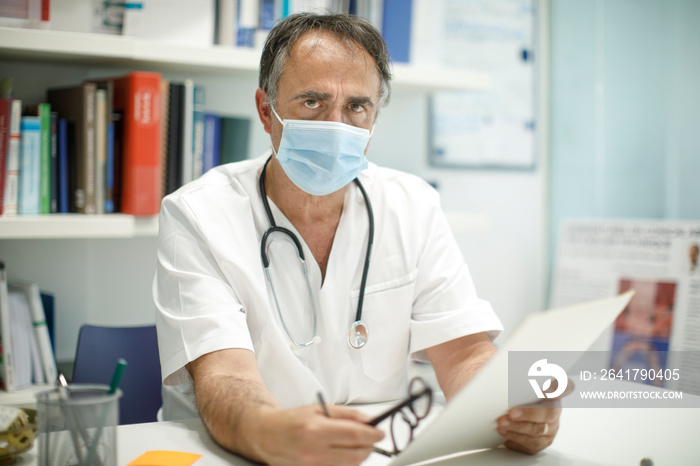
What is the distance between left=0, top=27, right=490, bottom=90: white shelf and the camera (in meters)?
1.49

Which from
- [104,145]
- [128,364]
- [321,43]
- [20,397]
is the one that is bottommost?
[20,397]

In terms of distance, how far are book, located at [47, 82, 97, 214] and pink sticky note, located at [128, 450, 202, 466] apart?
0.94m

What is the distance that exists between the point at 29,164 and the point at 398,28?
1.17 metres

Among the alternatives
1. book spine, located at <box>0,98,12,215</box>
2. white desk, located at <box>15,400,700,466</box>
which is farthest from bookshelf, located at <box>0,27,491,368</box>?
white desk, located at <box>15,400,700,466</box>

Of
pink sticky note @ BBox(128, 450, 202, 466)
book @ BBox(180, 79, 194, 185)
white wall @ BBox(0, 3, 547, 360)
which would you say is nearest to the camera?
pink sticky note @ BBox(128, 450, 202, 466)

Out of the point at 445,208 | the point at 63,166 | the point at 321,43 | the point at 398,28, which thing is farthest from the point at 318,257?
the point at 445,208

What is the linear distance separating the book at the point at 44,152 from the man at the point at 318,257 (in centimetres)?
53

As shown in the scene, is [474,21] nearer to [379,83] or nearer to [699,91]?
[699,91]

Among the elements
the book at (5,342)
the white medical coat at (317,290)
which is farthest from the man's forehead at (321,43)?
the book at (5,342)

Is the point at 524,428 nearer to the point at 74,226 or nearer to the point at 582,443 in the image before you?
the point at 582,443

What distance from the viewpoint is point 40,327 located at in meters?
1.58

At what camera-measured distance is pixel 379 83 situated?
130cm

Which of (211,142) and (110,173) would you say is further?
(211,142)

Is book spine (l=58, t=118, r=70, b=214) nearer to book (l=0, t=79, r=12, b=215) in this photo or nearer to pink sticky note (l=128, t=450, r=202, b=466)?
book (l=0, t=79, r=12, b=215)
